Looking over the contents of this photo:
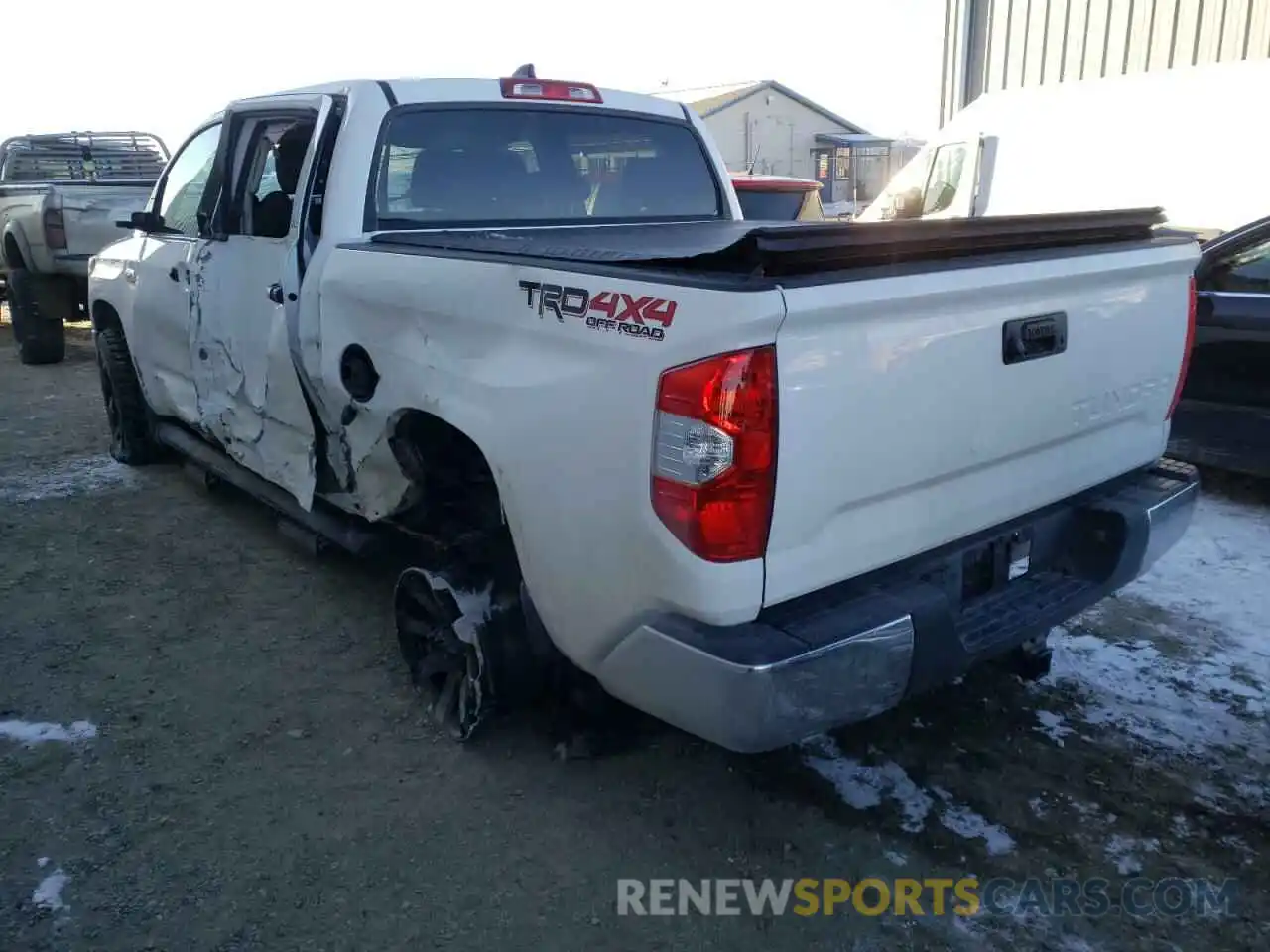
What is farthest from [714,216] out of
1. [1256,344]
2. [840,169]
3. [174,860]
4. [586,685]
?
[840,169]

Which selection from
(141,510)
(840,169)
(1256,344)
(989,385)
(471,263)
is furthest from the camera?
(840,169)

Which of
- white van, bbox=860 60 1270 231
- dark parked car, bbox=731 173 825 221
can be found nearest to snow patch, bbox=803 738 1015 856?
dark parked car, bbox=731 173 825 221

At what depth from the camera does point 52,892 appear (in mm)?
2689

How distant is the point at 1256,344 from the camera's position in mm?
5215

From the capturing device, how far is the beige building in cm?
3406

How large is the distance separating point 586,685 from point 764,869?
737mm

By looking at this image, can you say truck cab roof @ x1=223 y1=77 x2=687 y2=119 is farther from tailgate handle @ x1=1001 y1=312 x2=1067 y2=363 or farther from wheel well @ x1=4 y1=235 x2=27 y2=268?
wheel well @ x1=4 y1=235 x2=27 y2=268

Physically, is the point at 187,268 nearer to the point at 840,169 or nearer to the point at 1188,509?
the point at 1188,509

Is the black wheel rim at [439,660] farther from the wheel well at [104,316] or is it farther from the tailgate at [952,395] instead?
the wheel well at [104,316]

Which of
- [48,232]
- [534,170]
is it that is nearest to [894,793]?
[534,170]

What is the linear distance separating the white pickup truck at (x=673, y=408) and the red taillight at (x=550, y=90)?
0.06 ft

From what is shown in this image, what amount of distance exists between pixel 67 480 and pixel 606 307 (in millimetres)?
5123

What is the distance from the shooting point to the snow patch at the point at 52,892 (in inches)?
104

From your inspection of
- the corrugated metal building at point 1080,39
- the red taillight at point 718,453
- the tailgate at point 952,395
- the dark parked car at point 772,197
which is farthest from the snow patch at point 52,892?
the corrugated metal building at point 1080,39
